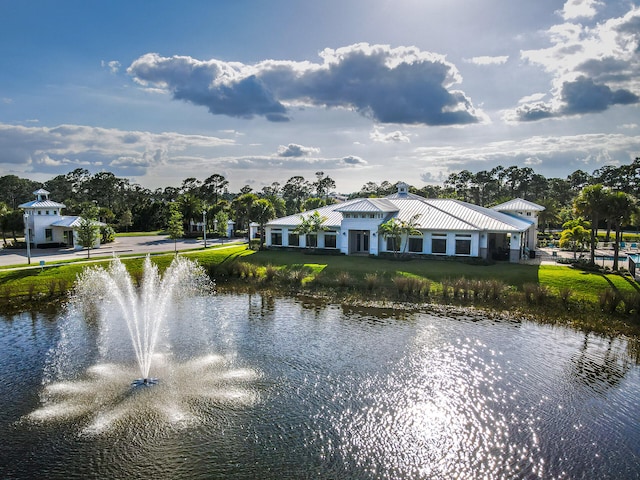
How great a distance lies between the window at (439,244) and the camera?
131 feet

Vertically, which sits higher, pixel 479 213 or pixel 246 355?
pixel 479 213

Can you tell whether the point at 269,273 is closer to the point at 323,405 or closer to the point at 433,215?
the point at 433,215

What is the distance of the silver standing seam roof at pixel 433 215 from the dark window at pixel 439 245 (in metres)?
1.13

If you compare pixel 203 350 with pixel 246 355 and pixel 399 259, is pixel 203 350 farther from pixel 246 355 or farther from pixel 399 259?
pixel 399 259

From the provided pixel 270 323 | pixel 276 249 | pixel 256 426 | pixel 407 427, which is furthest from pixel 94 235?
pixel 407 427

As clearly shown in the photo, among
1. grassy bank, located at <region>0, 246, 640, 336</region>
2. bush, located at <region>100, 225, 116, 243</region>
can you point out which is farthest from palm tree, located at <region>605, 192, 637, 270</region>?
bush, located at <region>100, 225, 116, 243</region>

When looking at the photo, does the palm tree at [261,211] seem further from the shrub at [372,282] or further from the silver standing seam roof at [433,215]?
the shrub at [372,282]

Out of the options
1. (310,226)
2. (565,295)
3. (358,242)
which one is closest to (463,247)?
(358,242)

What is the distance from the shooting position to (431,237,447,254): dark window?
39906 millimetres

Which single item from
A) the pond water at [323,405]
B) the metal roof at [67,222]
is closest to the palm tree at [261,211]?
the metal roof at [67,222]

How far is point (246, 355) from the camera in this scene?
60.5ft

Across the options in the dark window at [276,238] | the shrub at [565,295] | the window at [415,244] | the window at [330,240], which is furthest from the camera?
the dark window at [276,238]

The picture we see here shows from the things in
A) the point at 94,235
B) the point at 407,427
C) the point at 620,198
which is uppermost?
the point at 620,198

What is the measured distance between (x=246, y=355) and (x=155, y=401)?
15.9 feet
